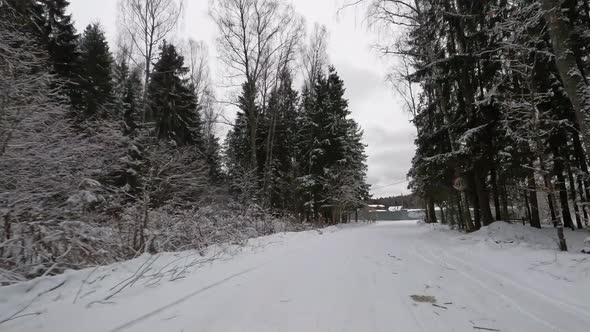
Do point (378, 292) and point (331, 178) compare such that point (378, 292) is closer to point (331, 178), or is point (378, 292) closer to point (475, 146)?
point (475, 146)

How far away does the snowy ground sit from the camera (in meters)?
2.64

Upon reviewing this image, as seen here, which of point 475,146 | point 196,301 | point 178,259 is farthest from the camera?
point 475,146

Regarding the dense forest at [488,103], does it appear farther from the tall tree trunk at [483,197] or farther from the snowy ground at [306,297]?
the snowy ground at [306,297]

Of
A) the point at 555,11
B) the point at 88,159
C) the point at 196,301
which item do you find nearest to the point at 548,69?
the point at 555,11

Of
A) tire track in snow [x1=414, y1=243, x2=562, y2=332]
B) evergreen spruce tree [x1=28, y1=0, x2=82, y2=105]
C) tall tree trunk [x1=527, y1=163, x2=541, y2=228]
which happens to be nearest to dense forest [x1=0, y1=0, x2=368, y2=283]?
evergreen spruce tree [x1=28, y1=0, x2=82, y2=105]

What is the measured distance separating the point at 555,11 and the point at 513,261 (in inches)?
202

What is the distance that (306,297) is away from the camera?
11.4 feet

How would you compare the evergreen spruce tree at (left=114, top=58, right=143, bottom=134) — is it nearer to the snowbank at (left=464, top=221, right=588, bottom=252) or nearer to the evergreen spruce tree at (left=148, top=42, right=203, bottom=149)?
the evergreen spruce tree at (left=148, top=42, right=203, bottom=149)

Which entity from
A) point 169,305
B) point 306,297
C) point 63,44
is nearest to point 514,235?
point 306,297

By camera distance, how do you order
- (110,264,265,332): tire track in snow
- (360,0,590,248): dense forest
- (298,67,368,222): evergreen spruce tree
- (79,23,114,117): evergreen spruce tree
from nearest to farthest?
(110,264,265,332): tire track in snow → (360,0,590,248): dense forest → (79,23,114,117): evergreen spruce tree → (298,67,368,222): evergreen spruce tree

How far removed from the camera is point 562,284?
411cm

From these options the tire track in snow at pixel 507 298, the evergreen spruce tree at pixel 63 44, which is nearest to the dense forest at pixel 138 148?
the evergreen spruce tree at pixel 63 44

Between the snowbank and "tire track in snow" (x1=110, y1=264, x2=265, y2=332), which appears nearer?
"tire track in snow" (x1=110, y1=264, x2=265, y2=332)

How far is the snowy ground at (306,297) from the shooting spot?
264 centimetres
